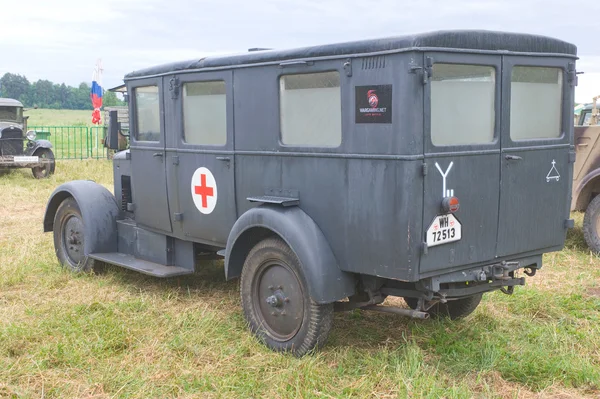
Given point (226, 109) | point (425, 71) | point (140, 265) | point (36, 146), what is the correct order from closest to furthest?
point (425, 71)
point (226, 109)
point (140, 265)
point (36, 146)

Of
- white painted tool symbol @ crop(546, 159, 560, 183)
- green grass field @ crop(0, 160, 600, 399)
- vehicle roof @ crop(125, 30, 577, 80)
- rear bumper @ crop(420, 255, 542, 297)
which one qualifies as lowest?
green grass field @ crop(0, 160, 600, 399)

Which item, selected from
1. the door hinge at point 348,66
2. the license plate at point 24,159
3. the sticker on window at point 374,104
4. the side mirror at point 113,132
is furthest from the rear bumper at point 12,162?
the sticker on window at point 374,104

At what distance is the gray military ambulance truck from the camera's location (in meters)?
4.19

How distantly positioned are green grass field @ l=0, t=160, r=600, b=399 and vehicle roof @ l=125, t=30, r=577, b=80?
2.02m

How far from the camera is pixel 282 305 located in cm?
488

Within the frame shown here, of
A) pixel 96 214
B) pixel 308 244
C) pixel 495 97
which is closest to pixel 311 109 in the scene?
pixel 308 244

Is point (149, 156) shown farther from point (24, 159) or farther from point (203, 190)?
point (24, 159)

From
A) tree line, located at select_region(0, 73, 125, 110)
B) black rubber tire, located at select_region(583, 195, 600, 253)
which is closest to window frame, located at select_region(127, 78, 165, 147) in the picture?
black rubber tire, located at select_region(583, 195, 600, 253)

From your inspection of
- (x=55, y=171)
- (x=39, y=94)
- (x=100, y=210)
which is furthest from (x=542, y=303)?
(x=39, y=94)

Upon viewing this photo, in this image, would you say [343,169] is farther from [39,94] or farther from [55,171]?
[39,94]

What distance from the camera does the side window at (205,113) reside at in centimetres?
554

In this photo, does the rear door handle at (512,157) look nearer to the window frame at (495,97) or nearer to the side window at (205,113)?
the window frame at (495,97)

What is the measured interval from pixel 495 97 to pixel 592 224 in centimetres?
444

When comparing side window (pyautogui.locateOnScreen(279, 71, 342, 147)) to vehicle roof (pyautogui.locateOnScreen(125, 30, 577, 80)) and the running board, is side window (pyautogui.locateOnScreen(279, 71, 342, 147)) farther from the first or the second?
the running board
